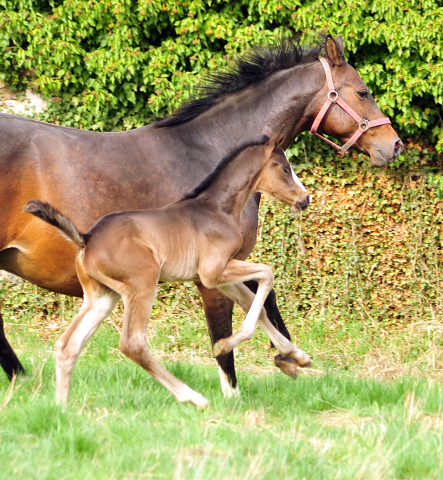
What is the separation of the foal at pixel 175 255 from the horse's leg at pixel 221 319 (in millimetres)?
253

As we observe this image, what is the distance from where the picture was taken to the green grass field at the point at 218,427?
2.97 m

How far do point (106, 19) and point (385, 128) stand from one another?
3.98 metres

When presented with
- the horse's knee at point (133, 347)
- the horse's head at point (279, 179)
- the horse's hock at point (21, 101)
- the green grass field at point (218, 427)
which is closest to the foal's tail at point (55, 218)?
the horse's knee at point (133, 347)

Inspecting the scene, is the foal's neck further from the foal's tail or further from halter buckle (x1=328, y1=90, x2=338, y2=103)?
halter buckle (x1=328, y1=90, x2=338, y2=103)

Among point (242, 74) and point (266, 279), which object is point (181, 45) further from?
point (266, 279)

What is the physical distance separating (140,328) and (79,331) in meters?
0.40

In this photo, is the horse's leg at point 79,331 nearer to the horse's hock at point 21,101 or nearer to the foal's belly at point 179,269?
the foal's belly at point 179,269

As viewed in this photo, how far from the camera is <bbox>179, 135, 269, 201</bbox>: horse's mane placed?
14.4 feet

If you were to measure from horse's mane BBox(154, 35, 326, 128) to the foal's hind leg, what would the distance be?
1.59 meters

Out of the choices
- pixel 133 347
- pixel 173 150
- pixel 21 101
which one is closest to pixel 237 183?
pixel 173 150

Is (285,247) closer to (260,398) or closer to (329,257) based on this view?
(329,257)

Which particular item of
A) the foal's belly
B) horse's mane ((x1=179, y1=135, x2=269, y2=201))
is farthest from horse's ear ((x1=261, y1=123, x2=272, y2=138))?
the foal's belly

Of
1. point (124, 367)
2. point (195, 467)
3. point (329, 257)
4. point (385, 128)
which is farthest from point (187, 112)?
point (329, 257)

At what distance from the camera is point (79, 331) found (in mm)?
4086
